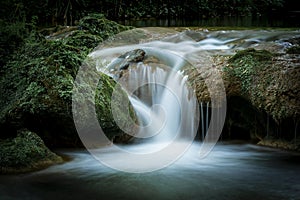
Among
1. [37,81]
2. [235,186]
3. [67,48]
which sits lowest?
[235,186]

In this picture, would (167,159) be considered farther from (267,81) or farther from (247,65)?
(247,65)

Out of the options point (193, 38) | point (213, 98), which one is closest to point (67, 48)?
point (213, 98)

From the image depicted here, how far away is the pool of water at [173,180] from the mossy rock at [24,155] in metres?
0.17

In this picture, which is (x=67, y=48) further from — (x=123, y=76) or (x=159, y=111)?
(x=159, y=111)

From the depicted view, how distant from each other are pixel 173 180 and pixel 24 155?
6.80 ft

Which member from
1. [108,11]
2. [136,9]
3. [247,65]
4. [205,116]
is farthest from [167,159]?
[136,9]

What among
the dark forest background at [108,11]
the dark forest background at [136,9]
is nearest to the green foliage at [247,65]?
the dark forest background at [108,11]

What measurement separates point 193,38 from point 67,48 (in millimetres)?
5086

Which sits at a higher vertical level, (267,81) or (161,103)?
(267,81)

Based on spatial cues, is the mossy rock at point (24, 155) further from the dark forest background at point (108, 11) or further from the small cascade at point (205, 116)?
the dark forest background at point (108, 11)

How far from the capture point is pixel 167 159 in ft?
21.3

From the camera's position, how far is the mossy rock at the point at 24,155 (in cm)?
552

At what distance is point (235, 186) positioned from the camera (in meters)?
5.17

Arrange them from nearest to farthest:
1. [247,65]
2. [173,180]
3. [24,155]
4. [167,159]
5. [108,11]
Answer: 1. [173,180]
2. [24,155]
3. [167,159]
4. [247,65]
5. [108,11]
